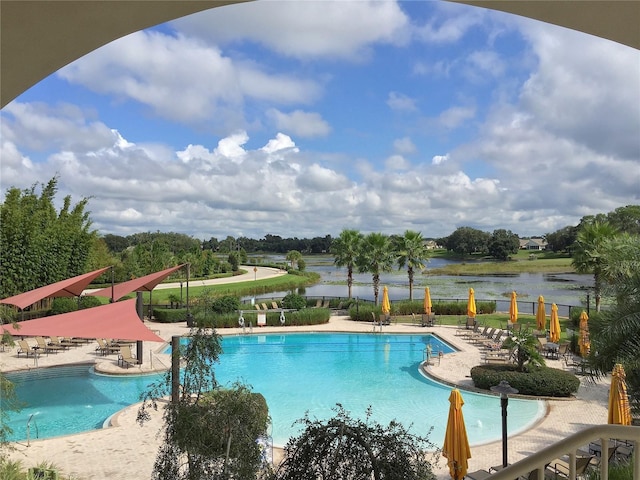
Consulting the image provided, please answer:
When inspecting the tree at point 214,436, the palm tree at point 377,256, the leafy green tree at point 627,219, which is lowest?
Answer: the tree at point 214,436

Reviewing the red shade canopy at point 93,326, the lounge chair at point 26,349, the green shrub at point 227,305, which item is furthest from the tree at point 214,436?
the green shrub at point 227,305

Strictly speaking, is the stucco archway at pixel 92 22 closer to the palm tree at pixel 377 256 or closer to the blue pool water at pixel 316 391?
the blue pool water at pixel 316 391

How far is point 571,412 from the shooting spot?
11.4m

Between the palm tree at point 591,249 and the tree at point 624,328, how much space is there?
40.0 feet

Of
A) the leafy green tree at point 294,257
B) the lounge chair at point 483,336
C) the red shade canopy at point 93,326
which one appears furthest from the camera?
the leafy green tree at point 294,257

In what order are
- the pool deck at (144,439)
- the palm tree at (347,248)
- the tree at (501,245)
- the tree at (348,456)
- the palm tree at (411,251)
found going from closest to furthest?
the tree at (348,456)
the pool deck at (144,439)
the palm tree at (411,251)
the palm tree at (347,248)
the tree at (501,245)

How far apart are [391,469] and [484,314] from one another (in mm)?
22641

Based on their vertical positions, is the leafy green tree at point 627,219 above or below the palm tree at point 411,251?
above

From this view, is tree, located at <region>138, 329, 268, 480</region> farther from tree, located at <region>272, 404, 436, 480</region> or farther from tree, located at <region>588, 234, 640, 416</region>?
tree, located at <region>588, 234, 640, 416</region>

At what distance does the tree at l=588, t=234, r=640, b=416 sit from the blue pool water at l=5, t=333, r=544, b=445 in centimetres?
308

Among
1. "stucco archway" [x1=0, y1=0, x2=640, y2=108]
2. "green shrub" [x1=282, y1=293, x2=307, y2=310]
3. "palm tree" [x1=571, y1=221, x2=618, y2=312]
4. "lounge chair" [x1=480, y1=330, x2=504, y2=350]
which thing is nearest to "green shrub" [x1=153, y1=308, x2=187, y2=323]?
"green shrub" [x1=282, y1=293, x2=307, y2=310]

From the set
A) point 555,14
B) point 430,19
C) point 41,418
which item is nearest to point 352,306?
point 41,418

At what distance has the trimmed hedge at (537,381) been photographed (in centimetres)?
1236

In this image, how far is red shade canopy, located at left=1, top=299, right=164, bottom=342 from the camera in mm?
10750
